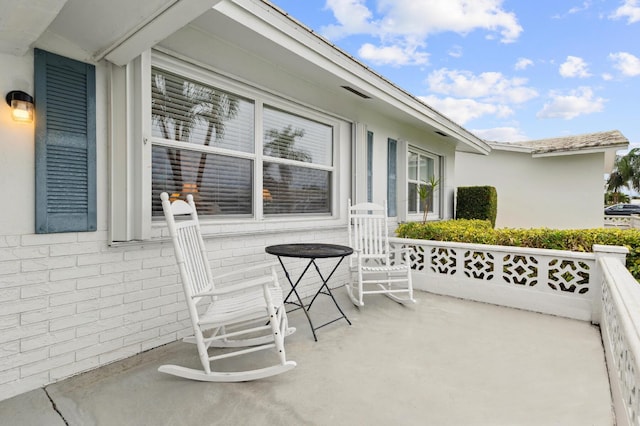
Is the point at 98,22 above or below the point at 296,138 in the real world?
above

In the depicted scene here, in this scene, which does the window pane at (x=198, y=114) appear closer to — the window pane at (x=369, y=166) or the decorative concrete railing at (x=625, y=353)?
the window pane at (x=369, y=166)

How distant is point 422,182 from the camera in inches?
265

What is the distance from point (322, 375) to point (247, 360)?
1.88 ft

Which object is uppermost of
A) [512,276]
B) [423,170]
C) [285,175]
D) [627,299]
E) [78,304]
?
[423,170]

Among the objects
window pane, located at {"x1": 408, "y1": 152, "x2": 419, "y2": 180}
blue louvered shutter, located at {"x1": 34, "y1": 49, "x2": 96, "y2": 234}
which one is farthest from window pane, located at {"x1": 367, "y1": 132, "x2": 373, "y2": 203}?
blue louvered shutter, located at {"x1": 34, "y1": 49, "x2": 96, "y2": 234}

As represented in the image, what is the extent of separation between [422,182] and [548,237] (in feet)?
10.6

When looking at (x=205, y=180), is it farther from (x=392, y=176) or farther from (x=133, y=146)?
(x=392, y=176)

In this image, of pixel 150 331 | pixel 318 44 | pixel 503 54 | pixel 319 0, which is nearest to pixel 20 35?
pixel 150 331

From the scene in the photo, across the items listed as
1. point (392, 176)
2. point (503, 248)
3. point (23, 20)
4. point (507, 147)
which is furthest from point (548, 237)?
point (507, 147)

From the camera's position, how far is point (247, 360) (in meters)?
2.32

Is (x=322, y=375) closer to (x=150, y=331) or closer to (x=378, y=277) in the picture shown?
(x=150, y=331)

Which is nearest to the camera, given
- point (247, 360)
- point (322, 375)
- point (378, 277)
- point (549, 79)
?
point (322, 375)

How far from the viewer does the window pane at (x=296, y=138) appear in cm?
368

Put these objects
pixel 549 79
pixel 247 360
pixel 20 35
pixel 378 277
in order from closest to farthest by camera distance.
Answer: pixel 20 35
pixel 247 360
pixel 378 277
pixel 549 79
